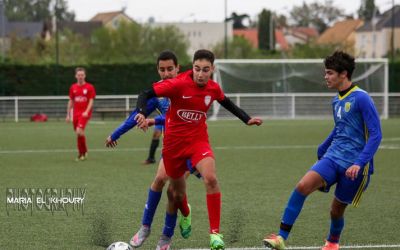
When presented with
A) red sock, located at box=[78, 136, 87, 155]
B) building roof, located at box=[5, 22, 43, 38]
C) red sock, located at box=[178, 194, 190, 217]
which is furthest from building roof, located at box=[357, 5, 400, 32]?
red sock, located at box=[178, 194, 190, 217]

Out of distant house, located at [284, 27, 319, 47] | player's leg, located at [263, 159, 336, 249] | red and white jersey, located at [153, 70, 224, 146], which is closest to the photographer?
player's leg, located at [263, 159, 336, 249]

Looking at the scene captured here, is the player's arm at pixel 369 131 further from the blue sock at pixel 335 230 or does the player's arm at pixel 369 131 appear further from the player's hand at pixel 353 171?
the blue sock at pixel 335 230

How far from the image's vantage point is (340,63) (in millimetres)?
6844

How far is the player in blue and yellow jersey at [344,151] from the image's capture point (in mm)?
6609

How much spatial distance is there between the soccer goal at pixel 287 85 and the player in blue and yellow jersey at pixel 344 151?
24590 millimetres

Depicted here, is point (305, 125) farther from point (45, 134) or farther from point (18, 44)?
point (18, 44)

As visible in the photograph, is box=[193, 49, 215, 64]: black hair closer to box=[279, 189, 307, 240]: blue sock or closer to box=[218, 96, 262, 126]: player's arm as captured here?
box=[218, 96, 262, 126]: player's arm

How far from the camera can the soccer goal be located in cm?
3195

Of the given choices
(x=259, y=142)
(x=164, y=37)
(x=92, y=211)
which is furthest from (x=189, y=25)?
(x=92, y=211)

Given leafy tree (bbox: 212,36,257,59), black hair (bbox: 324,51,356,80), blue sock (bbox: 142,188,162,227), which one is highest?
leafy tree (bbox: 212,36,257,59)

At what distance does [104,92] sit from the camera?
34.5m

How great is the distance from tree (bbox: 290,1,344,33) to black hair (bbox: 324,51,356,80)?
106699 millimetres

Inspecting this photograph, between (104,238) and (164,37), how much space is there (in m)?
51.7

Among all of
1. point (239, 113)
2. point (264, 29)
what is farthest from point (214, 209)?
point (264, 29)
